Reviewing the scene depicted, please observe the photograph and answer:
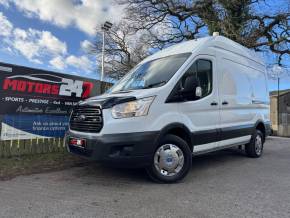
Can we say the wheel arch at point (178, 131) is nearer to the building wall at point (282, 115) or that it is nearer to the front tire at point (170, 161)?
the front tire at point (170, 161)

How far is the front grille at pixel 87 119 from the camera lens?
495 cm

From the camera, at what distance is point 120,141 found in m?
4.80

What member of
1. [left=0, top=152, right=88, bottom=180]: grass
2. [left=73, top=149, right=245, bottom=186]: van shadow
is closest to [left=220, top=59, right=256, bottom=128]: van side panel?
[left=73, top=149, right=245, bottom=186]: van shadow

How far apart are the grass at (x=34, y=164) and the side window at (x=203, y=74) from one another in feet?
10.2

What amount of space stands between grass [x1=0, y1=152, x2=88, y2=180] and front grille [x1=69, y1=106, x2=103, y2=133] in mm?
1263

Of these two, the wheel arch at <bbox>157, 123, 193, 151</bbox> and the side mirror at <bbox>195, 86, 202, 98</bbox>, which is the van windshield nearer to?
the side mirror at <bbox>195, 86, 202, 98</bbox>

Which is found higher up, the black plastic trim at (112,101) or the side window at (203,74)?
the side window at (203,74)

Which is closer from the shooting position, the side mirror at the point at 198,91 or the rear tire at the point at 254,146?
the side mirror at the point at 198,91

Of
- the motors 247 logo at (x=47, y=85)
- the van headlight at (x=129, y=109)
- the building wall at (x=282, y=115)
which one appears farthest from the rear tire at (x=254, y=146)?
the building wall at (x=282, y=115)

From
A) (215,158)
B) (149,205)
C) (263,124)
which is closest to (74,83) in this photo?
(215,158)

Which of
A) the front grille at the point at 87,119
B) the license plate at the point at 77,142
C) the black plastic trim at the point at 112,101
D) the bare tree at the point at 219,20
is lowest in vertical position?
the license plate at the point at 77,142

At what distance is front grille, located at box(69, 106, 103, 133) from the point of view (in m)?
4.95

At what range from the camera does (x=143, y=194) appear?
459 centimetres

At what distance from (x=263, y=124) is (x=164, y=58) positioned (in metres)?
4.21
